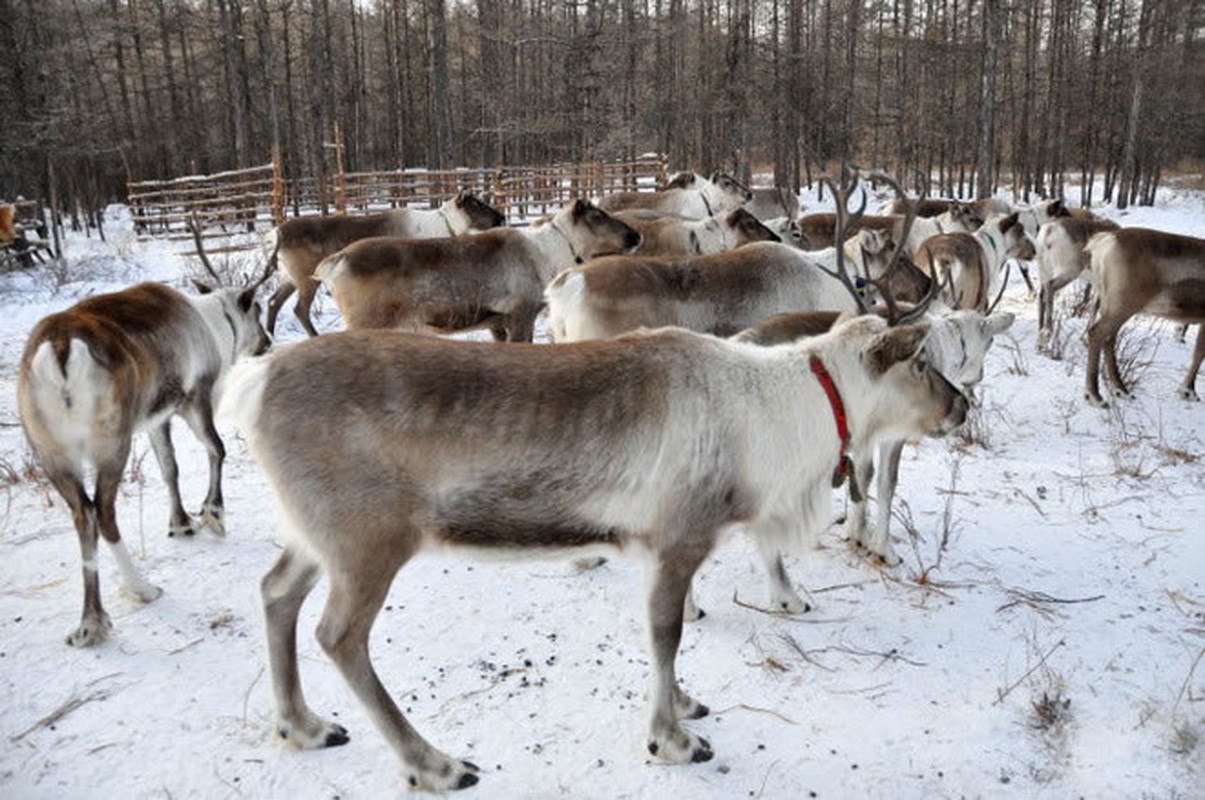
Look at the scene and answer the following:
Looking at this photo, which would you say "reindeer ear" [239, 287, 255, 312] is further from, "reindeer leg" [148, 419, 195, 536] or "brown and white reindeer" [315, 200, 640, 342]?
"brown and white reindeer" [315, 200, 640, 342]

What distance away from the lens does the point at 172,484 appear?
14.3 ft

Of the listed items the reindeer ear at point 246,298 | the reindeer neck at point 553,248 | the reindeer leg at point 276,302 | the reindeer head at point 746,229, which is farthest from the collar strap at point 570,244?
the reindeer leg at point 276,302

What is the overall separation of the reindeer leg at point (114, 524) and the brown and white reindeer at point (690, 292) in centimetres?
274

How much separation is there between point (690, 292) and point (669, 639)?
130 inches

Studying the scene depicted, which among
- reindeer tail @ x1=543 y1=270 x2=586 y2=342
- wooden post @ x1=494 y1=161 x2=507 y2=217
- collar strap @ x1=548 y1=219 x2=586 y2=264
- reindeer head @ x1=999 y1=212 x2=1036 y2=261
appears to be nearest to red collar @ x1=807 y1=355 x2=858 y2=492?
reindeer tail @ x1=543 y1=270 x2=586 y2=342

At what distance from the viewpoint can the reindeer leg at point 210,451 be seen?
4.44 m

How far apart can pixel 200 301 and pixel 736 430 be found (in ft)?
12.4

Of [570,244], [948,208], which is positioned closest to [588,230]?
[570,244]

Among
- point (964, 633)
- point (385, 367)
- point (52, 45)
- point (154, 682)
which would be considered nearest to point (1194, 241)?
point (964, 633)

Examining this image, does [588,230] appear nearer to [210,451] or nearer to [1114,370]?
[210,451]

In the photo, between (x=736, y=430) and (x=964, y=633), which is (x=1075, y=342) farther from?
(x=736, y=430)

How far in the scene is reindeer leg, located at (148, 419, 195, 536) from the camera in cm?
438

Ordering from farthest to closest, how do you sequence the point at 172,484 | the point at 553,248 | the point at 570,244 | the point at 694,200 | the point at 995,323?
the point at 694,200 → the point at 570,244 → the point at 553,248 → the point at 172,484 → the point at 995,323

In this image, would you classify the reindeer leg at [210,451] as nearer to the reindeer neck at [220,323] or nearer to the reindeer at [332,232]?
the reindeer neck at [220,323]
